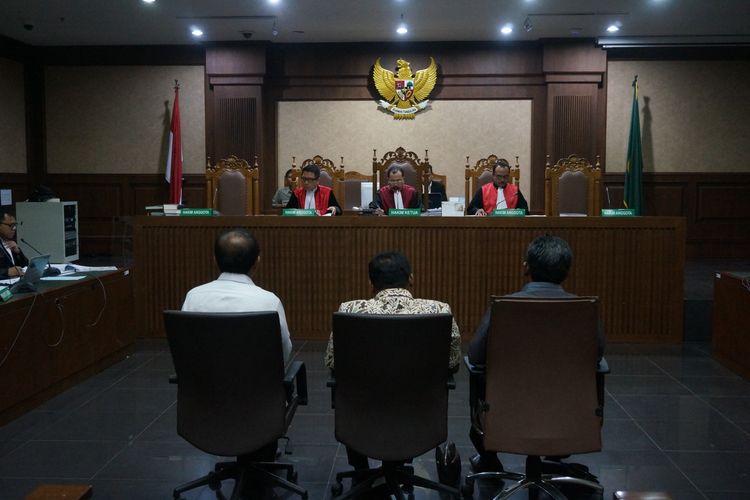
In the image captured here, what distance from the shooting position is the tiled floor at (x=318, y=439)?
2.79m

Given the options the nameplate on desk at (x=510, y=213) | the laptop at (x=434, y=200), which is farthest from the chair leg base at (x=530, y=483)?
the laptop at (x=434, y=200)

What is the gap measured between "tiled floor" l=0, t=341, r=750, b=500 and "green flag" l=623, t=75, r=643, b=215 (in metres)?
4.27

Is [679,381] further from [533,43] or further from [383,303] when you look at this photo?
[533,43]

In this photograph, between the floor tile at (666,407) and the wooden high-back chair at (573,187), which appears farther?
the wooden high-back chair at (573,187)

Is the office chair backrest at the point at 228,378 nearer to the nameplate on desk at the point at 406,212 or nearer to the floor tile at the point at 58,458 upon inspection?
the floor tile at the point at 58,458

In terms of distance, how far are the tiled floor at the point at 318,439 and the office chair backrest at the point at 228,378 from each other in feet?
1.35

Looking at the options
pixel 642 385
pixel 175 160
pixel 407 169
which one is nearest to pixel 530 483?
pixel 642 385

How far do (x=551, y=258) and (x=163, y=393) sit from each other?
239 cm

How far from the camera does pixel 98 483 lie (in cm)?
277

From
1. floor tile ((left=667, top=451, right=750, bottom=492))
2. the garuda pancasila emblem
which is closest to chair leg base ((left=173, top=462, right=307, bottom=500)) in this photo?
floor tile ((left=667, top=451, right=750, bottom=492))

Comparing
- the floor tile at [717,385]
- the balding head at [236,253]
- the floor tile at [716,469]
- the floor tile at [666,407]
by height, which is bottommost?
the floor tile at [716,469]

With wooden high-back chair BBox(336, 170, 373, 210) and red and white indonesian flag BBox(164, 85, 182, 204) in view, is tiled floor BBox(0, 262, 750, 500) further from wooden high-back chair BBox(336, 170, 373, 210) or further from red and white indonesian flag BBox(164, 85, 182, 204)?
red and white indonesian flag BBox(164, 85, 182, 204)

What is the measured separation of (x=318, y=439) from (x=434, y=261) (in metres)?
1.97

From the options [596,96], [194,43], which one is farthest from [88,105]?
[596,96]
